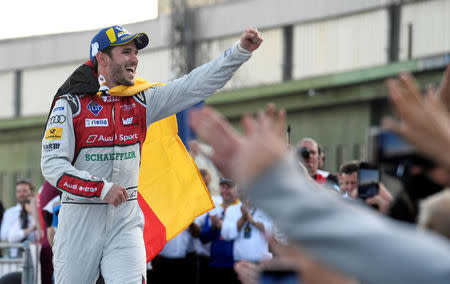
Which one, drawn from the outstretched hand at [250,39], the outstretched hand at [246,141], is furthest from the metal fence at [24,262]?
the outstretched hand at [246,141]

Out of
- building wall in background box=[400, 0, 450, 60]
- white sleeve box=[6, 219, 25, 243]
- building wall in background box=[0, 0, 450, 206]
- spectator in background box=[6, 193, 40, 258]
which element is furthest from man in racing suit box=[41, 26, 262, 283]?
building wall in background box=[400, 0, 450, 60]

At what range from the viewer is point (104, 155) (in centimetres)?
582

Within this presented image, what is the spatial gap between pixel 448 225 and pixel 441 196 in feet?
0.26

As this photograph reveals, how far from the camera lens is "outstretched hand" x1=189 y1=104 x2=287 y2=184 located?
1.90 metres

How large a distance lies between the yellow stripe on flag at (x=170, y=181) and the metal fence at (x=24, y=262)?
3.41 meters

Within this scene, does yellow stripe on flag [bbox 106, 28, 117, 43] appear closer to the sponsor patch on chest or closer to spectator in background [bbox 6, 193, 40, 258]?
the sponsor patch on chest

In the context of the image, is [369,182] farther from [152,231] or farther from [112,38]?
[152,231]

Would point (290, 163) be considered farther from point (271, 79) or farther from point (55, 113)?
point (271, 79)

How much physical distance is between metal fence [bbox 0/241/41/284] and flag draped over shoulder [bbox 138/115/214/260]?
3.41m

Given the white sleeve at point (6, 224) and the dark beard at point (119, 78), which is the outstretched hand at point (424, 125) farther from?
the white sleeve at point (6, 224)

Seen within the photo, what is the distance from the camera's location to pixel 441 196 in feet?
7.10

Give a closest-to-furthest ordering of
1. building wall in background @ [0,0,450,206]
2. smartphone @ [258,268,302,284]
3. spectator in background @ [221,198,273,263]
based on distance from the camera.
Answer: smartphone @ [258,268,302,284]
spectator in background @ [221,198,273,263]
building wall in background @ [0,0,450,206]

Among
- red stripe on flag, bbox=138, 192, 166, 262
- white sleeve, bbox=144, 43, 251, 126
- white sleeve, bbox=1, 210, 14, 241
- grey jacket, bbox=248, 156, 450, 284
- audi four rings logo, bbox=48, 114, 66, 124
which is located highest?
white sleeve, bbox=144, 43, 251, 126

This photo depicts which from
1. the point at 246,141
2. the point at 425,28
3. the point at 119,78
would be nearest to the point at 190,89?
the point at 119,78
